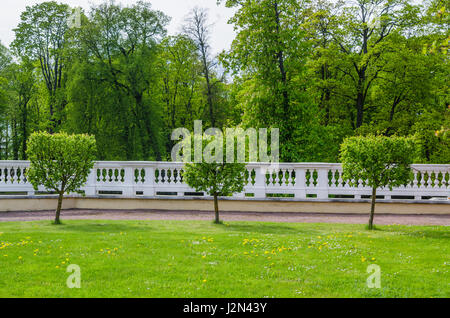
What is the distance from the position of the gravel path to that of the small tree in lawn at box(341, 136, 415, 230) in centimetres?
213

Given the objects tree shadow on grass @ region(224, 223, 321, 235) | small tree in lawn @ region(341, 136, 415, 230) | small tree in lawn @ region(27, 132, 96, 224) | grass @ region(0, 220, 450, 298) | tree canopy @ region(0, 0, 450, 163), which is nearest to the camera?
grass @ region(0, 220, 450, 298)

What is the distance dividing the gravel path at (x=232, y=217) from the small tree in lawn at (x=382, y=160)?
84.0 inches

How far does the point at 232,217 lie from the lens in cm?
1416

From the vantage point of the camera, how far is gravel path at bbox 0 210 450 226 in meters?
13.4

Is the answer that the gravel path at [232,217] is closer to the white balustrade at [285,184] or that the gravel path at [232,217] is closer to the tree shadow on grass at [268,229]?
the white balustrade at [285,184]

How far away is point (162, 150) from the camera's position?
33281 millimetres

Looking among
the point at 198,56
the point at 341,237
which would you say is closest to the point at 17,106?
the point at 198,56

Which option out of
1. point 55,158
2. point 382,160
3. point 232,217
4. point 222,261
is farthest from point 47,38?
point 222,261

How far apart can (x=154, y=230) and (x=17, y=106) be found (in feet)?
108

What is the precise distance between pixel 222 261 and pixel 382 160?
248 inches

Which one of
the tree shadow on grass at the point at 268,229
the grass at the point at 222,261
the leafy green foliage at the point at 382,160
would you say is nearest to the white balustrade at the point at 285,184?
the leafy green foliage at the point at 382,160

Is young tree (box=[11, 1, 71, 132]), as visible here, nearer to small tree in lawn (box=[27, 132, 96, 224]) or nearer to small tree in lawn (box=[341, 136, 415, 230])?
small tree in lawn (box=[27, 132, 96, 224])

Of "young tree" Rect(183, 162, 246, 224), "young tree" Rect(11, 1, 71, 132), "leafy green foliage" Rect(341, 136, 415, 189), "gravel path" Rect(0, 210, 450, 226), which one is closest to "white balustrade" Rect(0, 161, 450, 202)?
"gravel path" Rect(0, 210, 450, 226)

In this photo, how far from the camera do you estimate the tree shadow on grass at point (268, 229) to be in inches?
423
